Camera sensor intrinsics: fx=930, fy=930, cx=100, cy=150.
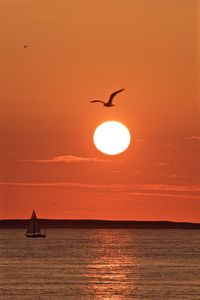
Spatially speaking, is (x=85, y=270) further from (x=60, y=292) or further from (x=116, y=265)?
(x=60, y=292)

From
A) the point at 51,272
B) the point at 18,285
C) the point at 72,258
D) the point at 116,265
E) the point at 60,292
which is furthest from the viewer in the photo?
the point at 72,258

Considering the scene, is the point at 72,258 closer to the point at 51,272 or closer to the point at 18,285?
the point at 51,272

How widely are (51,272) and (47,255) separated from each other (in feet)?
164

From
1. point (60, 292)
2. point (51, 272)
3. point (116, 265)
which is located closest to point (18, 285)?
point (60, 292)

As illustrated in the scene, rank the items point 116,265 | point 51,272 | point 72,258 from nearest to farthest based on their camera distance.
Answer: point 51,272, point 116,265, point 72,258

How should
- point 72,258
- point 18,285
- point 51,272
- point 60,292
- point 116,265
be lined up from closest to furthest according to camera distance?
point 60,292 → point 18,285 → point 51,272 → point 116,265 → point 72,258

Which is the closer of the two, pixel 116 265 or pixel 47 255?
pixel 116 265

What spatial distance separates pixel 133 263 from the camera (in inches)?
6014

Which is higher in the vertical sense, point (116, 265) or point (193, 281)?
point (116, 265)

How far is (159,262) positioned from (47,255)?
28.1 m

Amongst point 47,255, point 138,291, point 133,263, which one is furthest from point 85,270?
point 47,255

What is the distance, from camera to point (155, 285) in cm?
10762

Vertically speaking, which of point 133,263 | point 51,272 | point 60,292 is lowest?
point 60,292

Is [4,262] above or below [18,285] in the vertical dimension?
above
